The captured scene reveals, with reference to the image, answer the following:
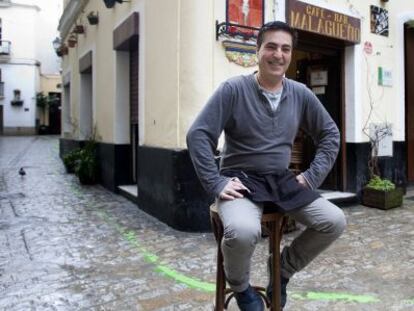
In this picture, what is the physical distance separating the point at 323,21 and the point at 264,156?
4.54m

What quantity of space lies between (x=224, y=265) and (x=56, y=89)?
3598cm

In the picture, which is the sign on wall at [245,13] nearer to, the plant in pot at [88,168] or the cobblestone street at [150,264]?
the cobblestone street at [150,264]

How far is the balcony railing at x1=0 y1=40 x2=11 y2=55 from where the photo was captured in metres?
32.8

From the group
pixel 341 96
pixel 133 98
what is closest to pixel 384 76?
pixel 341 96

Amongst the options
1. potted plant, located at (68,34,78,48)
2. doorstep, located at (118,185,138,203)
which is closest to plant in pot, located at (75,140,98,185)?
doorstep, located at (118,185,138,203)

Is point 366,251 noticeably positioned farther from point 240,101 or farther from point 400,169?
point 400,169

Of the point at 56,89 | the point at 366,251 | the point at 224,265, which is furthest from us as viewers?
the point at 56,89

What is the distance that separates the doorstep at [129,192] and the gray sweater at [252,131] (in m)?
4.89

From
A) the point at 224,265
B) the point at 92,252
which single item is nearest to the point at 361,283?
the point at 224,265

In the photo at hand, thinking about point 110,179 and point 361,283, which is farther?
point 110,179

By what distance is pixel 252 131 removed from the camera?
278 cm

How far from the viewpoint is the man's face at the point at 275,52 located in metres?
2.76

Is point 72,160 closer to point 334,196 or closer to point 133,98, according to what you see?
point 133,98

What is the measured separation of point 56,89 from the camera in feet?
119
